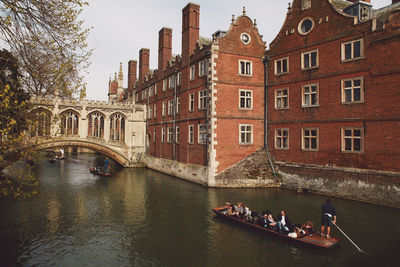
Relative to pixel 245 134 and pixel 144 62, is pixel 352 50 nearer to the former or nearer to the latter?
pixel 245 134

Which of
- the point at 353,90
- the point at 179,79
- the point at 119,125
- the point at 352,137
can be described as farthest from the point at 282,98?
the point at 119,125

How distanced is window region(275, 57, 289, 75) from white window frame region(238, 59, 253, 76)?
A: 2484mm

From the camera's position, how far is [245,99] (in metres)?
27.2

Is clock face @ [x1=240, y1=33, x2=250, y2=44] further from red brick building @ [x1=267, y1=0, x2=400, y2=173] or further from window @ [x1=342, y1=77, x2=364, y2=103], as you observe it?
window @ [x1=342, y1=77, x2=364, y2=103]

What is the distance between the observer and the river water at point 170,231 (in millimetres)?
11688

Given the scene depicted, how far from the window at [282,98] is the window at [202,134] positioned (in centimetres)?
725

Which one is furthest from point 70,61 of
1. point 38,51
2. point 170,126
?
point 170,126

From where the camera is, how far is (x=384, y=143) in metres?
18.8

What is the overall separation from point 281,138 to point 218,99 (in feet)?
22.8

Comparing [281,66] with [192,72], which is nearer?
[281,66]

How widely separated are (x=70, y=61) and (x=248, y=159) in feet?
65.2

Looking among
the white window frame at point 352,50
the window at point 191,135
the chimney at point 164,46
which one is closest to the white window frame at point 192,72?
the window at point 191,135

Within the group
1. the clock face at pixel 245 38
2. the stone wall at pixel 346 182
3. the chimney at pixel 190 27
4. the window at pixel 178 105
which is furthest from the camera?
the window at pixel 178 105

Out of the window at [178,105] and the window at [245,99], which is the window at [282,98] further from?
the window at [178,105]
